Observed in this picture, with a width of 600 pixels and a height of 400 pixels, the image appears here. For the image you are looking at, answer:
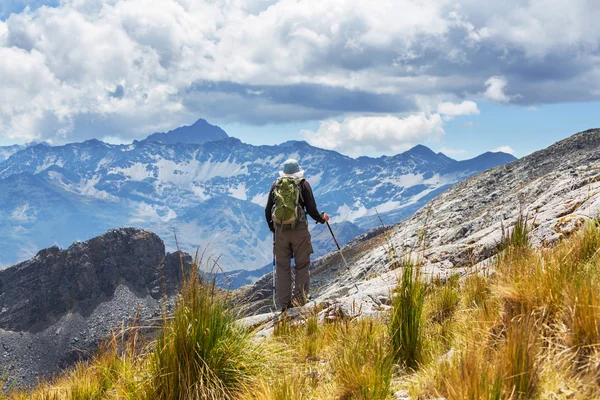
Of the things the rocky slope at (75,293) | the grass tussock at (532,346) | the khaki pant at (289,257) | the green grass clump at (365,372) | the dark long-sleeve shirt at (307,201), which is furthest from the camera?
the rocky slope at (75,293)

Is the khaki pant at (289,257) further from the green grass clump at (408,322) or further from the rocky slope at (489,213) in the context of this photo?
the green grass clump at (408,322)

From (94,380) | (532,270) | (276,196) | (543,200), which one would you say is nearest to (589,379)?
(532,270)

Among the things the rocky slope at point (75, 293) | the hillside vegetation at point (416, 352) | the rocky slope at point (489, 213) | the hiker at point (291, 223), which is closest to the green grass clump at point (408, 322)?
the hillside vegetation at point (416, 352)

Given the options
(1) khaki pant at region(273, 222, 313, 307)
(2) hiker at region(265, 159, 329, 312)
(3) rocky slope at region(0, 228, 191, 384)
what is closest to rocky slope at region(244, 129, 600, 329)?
(1) khaki pant at region(273, 222, 313, 307)

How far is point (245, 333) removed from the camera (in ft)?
17.8

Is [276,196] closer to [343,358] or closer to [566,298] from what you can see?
[343,358]

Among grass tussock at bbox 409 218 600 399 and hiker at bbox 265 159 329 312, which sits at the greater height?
hiker at bbox 265 159 329 312

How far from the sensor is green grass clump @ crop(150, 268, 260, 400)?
4695mm

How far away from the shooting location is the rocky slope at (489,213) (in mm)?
10252

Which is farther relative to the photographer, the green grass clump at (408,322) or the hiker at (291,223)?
the hiker at (291,223)

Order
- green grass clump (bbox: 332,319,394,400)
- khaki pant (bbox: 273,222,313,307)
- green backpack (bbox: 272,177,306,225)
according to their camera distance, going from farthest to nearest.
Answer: khaki pant (bbox: 273,222,313,307) < green backpack (bbox: 272,177,306,225) < green grass clump (bbox: 332,319,394,400)

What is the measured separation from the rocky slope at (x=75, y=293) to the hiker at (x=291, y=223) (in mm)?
129757

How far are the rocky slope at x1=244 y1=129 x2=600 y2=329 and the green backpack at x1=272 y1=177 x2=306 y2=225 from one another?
6.66ft

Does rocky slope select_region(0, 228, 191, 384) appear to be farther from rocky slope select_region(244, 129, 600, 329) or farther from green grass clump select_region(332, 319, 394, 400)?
green grass clump select_region(332, 319, 394, 400)
